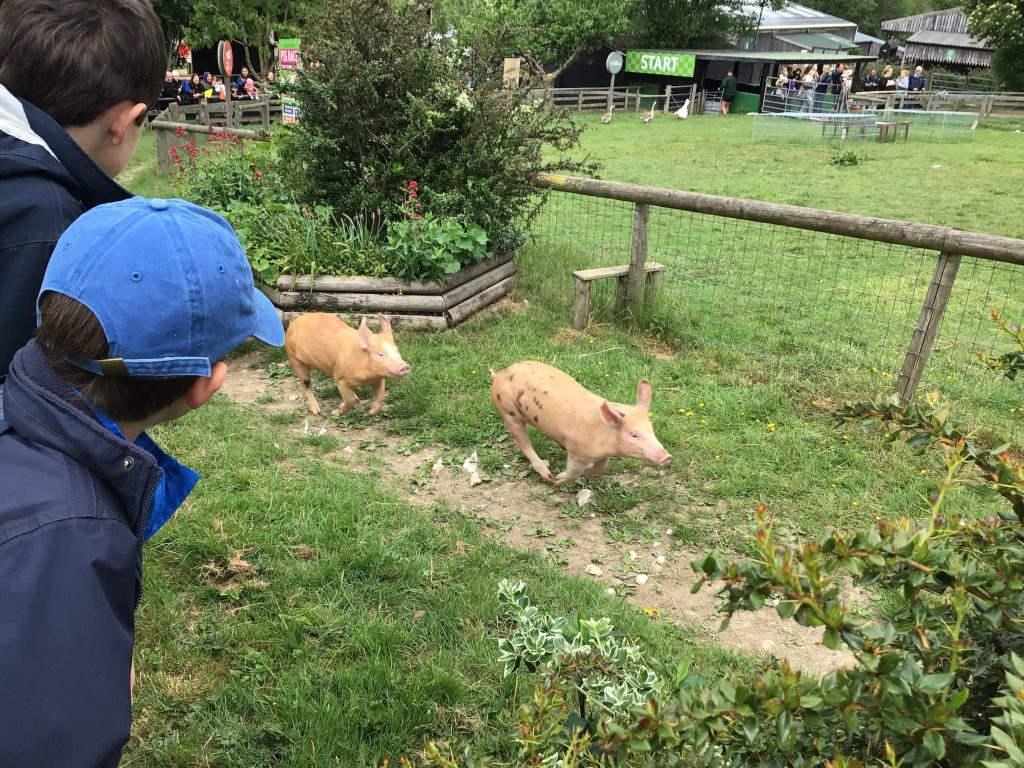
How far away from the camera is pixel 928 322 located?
534cm

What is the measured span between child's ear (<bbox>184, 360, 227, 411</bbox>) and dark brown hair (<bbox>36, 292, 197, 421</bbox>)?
77 mm

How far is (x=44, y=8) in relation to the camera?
2.09 meters

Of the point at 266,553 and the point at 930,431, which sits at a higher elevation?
the point at 930,431

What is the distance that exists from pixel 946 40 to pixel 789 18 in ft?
41.2

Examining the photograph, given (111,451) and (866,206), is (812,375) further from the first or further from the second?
(866,206)

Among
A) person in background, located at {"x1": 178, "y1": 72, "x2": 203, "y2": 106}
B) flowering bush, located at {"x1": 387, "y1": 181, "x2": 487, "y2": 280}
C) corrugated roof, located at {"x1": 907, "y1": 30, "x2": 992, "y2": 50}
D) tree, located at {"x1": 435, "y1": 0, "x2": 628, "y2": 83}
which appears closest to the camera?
flowering bush, located at {"x1": 387, "y1": 181, "x2": 487, "y2": 280}

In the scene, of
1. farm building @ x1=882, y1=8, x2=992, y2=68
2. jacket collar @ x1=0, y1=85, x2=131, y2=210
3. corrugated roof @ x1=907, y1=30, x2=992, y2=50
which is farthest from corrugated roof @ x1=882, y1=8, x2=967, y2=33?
jacket collar @ x1=0, y1=85, x2=131, y2=210

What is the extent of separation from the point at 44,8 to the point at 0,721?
1.92 m

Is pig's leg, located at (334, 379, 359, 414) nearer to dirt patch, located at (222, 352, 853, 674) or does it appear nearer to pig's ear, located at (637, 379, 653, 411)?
dirt patch, located at (222, 352, 853, 674)

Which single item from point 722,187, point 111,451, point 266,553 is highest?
point 111,451

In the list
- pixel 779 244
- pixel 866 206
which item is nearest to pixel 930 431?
pixel 779 244

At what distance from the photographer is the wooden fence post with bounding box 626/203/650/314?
22.8 ft

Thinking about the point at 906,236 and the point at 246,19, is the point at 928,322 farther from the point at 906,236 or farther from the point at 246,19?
the point at 246,19

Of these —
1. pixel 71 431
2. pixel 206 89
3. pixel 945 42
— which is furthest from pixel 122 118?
pixel 945 42
